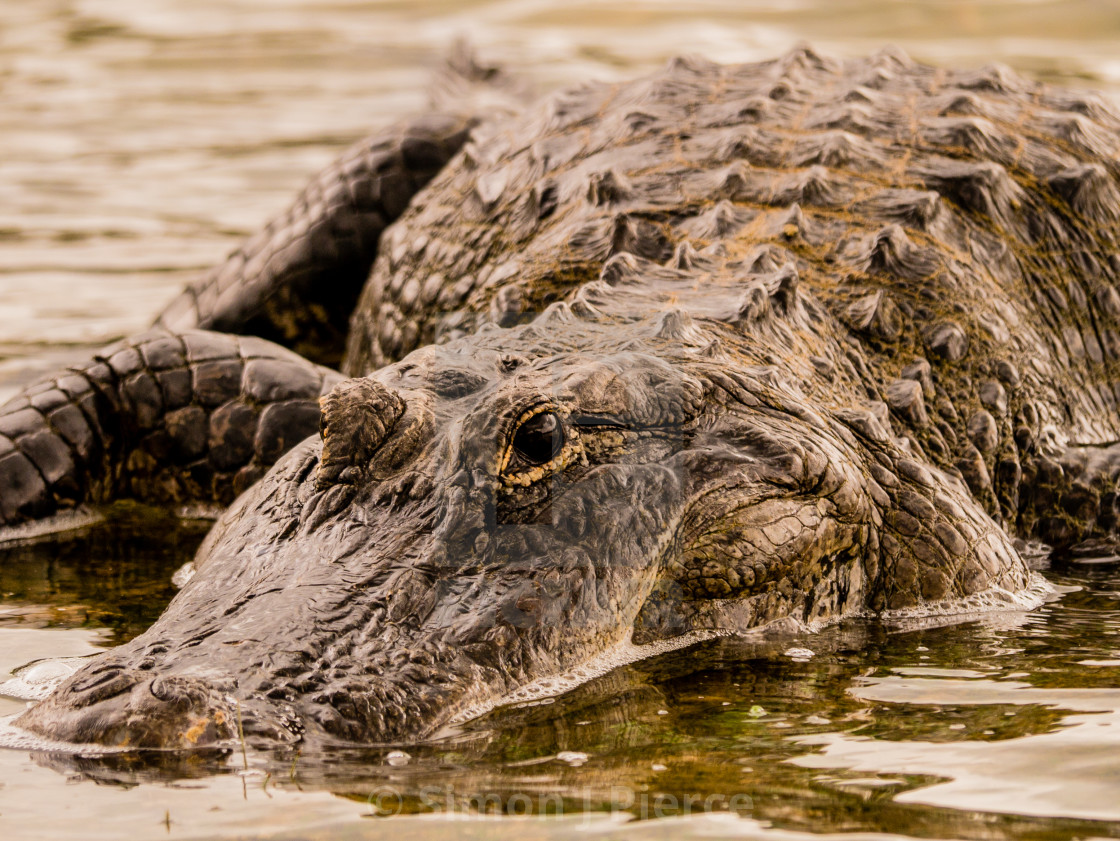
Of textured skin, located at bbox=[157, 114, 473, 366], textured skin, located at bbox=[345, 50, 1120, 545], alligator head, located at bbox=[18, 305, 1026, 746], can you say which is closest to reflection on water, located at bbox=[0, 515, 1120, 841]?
alligator head, located at bbox=[18, 305, 1026, 746]

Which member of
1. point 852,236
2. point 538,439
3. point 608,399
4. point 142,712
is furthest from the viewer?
point 852,236

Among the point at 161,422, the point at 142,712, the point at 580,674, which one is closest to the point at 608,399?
the point at 580,674

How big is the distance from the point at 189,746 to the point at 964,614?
88.8 inches

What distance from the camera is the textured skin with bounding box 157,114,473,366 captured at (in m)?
7.00

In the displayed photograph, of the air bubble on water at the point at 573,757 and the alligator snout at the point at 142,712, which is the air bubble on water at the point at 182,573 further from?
the air bubble on water at the point at 573,757

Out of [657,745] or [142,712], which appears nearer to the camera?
[142,712]

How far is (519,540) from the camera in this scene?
321 cm

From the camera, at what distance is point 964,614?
3947 mm

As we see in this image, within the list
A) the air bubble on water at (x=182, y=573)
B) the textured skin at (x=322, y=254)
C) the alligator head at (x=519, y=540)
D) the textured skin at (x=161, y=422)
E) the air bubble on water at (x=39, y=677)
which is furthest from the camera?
the textured skin at (x=322, y=254)

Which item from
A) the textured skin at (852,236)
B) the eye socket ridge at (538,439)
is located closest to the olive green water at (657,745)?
the eye socket ridge at (538,439)

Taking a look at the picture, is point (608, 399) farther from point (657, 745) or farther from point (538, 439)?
point (657, 745)

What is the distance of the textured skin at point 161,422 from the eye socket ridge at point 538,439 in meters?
2.03

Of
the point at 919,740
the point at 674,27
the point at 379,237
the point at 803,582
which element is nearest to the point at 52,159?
the point at 379,237

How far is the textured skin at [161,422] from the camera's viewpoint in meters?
5.21
